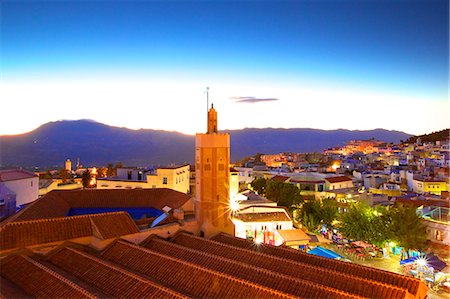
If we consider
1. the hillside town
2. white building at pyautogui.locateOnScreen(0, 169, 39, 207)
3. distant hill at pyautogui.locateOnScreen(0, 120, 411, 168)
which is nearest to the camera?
the hillside town

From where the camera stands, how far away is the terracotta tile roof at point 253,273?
368 inches

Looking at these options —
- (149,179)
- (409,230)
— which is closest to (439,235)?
(409,230)

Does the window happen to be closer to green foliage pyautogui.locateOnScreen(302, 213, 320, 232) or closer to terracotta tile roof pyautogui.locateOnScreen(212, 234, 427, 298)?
green foliage pyautogui.locateOnScreen(302, 213, 320, 232)

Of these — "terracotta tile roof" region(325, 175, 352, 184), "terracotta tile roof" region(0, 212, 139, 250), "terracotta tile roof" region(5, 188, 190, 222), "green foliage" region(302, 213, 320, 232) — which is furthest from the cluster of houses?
"terracotta tile roof" region(0, 212, 139, 250)

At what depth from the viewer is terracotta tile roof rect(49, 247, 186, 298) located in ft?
30.8

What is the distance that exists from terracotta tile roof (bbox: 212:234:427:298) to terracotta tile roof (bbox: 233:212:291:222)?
33.0 feet

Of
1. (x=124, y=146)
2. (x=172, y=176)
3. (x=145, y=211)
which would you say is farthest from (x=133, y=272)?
(x=124, y=146)

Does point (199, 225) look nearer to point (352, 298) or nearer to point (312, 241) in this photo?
point (352, 298)

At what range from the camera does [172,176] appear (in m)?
29.8

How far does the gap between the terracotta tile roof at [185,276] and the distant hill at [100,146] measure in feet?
271

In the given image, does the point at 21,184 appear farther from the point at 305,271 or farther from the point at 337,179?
the point at 337,179

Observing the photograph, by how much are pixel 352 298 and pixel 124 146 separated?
11993cm

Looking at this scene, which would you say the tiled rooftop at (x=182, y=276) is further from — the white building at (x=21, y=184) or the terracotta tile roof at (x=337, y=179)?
the terracotta tile roof at (x=337, y=179)

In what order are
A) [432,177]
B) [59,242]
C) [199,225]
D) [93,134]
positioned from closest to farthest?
[59,242] → [199,225] → [432,177] → [93,134]
